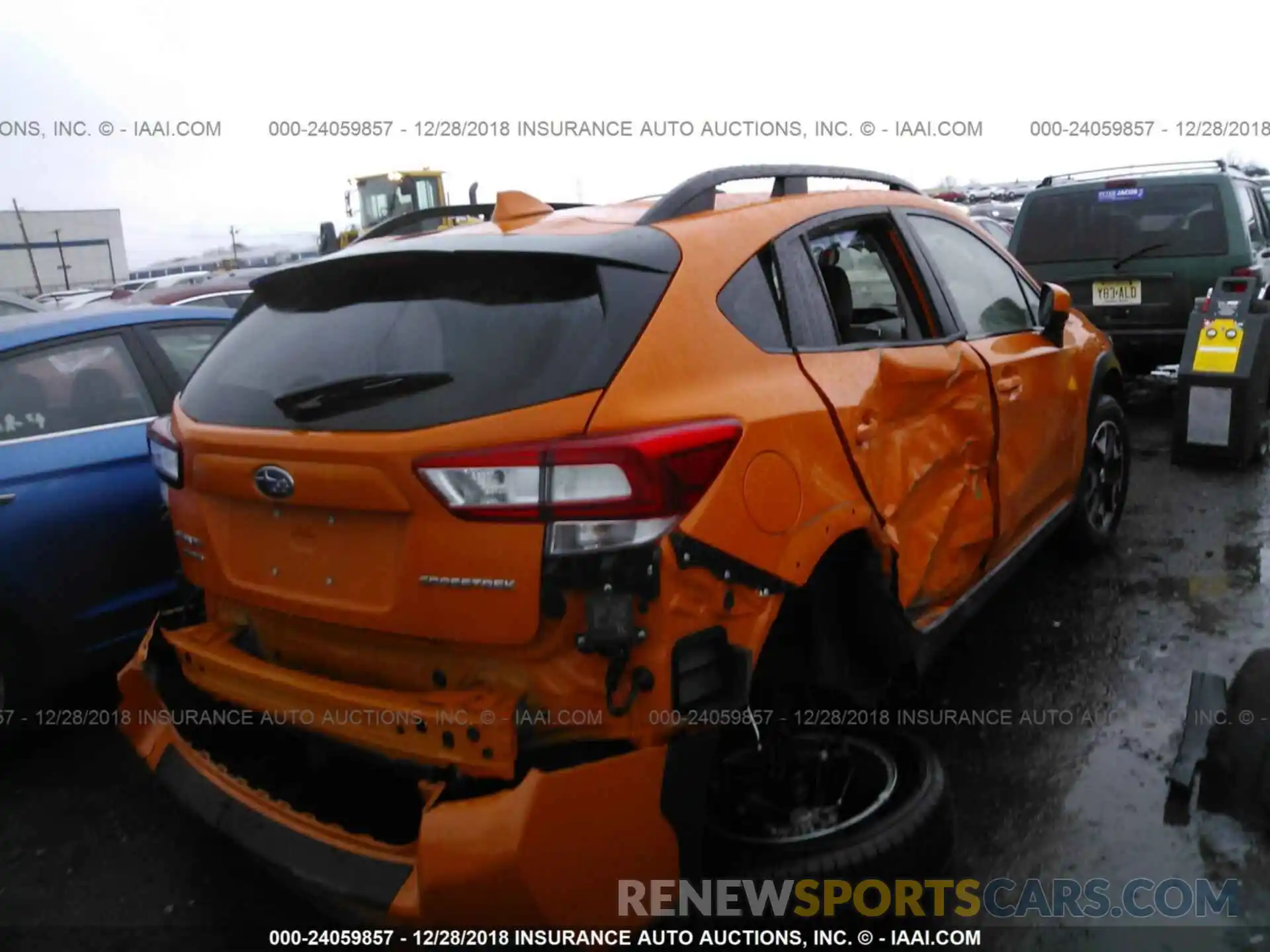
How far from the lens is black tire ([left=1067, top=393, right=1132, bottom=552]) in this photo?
467cm

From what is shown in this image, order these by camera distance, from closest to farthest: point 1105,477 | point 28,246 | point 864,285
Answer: point 864,285
point 1105,477
point 28,246

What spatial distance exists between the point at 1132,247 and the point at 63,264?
4801cm

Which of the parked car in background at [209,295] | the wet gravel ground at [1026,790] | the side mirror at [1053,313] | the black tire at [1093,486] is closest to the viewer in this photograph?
the wet gravel ground at [1026,790]

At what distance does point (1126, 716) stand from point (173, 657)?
10.2ft

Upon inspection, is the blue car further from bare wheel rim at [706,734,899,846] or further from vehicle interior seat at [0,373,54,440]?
bare wheel rim at [706,734,899,846]

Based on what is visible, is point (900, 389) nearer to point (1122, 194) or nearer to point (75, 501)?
point (75, 501)

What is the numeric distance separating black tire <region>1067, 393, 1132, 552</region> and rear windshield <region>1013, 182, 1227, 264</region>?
3446 mm

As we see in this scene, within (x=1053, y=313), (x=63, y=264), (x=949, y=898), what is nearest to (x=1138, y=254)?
(x=1053, y=313)

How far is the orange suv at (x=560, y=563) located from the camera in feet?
6.73

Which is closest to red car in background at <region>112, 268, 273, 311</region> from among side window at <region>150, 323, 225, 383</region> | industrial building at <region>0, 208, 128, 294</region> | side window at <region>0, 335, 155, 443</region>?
side window at <region>150, 323, 225, 383</region>

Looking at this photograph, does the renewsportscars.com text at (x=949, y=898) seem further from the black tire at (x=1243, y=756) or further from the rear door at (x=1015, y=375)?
the rear door at (x=1015, y=375)

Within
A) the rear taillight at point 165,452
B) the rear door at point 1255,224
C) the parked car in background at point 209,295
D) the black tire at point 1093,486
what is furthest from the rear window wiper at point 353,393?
the parked car in background at point 209,295

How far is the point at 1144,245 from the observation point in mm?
7852

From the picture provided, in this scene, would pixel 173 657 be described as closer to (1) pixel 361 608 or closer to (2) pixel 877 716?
(1) pixel 361 608
